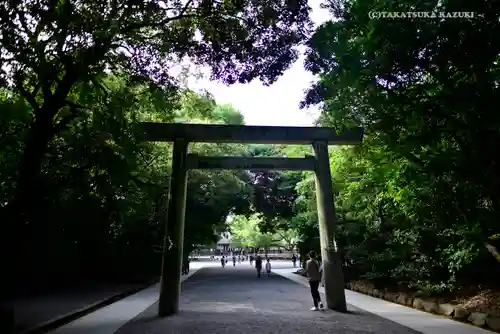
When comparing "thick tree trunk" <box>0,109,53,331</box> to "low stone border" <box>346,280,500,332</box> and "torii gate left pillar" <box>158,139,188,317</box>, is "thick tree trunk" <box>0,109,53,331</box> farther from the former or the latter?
"low stone border" <box>346,280,500,332</box>

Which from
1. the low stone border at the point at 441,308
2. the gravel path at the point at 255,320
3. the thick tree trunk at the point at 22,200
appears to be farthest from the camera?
the gravel path at the point at 255,320

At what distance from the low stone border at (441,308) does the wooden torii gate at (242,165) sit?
2.15m

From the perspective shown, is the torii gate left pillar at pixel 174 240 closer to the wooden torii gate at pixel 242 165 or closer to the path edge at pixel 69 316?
the wooden torii gate at pixel 242 165

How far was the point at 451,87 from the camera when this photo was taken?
6.32m

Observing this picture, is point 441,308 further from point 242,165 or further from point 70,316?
point 70,316

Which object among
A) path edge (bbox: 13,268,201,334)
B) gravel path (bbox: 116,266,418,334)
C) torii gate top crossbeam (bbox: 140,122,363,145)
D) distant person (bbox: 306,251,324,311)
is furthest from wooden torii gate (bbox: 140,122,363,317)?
path edge (bbox: 13,268,201,334)

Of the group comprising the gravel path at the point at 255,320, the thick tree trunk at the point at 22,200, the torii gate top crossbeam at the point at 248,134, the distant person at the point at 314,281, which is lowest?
the gravel path at the point at 255,320

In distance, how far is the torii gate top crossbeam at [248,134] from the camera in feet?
39.1

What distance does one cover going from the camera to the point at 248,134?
12047 mm

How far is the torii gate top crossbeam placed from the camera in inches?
469

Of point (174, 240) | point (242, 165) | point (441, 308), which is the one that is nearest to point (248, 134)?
point (242, 165)

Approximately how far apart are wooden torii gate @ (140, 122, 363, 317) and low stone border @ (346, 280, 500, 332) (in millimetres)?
2148

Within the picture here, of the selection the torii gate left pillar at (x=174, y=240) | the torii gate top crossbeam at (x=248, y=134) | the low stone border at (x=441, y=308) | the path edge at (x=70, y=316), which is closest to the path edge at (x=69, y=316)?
the path edge at (x=70, y=316)

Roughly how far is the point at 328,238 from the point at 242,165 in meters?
3.17
